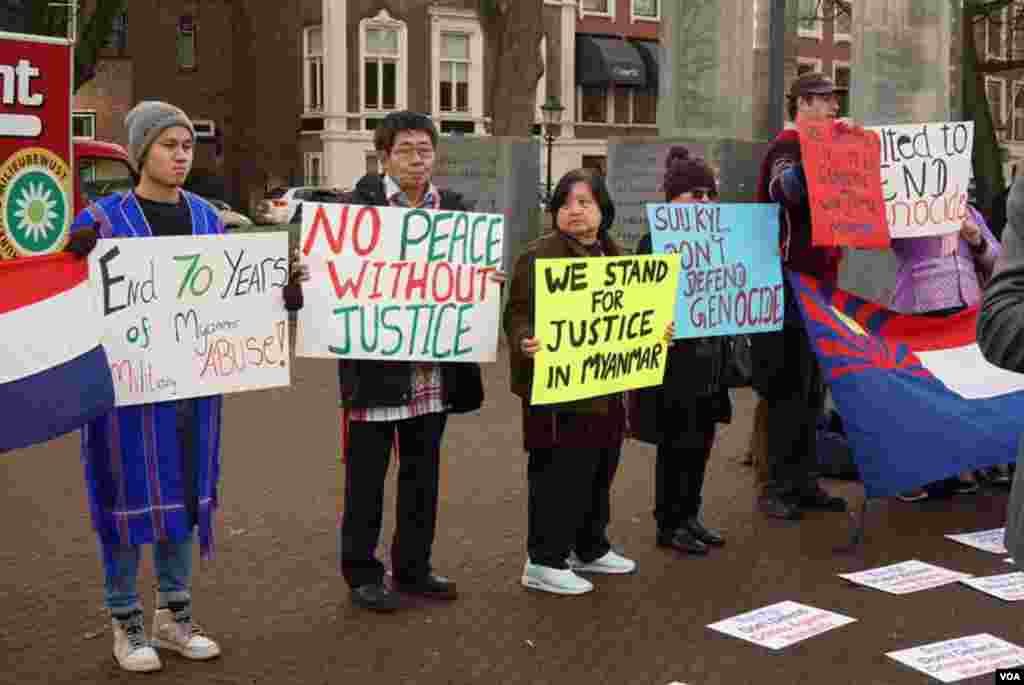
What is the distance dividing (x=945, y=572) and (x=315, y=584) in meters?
2.80

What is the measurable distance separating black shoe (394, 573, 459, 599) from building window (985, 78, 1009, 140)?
198 feet

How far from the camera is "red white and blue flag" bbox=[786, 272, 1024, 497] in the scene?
6.66 metres

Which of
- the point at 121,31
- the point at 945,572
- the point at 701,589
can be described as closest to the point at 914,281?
the point at 945,572

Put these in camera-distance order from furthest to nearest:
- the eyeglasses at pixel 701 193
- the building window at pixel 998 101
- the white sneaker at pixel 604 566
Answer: the building window at pixel 998 101 → the eyeglasses at pixel 701 193 → the white sneaker at pixel 604 566

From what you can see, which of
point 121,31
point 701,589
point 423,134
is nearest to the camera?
point 423,134

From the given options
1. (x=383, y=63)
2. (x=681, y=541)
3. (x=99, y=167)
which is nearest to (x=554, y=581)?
(x=681, y=541)

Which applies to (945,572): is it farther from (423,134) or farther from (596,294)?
(423,134)

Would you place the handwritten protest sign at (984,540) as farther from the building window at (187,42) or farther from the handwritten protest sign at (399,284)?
the building window at (187,42)

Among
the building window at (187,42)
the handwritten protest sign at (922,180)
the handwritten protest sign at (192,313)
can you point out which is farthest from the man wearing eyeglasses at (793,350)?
the building window at (187,42)

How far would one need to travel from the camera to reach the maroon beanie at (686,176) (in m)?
6.83

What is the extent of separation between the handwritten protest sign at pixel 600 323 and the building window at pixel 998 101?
59595 mm

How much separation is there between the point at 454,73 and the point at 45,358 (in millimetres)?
43674

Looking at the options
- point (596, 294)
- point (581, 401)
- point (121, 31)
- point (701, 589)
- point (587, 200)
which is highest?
point (121, 31)

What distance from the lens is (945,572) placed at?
6.38m
